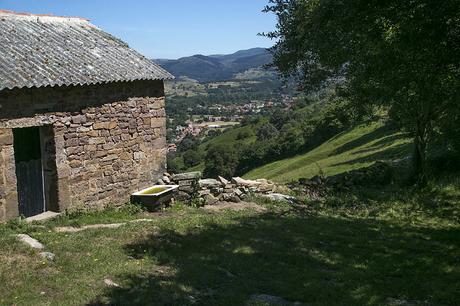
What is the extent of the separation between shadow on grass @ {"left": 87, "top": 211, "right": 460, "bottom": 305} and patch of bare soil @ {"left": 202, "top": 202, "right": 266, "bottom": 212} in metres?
1.21

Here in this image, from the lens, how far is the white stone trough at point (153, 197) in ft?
42.9

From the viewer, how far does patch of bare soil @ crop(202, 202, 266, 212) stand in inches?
547

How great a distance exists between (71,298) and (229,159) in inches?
2734

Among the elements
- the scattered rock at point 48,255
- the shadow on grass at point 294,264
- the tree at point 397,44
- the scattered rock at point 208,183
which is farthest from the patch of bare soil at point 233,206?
the scattered rock at point 48,255

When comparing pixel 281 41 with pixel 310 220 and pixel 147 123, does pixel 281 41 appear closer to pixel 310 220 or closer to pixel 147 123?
pixel 147 123

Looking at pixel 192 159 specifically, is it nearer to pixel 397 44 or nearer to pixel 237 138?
pixel 237 138

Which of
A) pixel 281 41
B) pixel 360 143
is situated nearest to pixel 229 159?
pixel 360 143

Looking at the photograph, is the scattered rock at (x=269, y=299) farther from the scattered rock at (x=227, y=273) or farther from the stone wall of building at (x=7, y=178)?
the stone wall of building at (x=7, y=178)

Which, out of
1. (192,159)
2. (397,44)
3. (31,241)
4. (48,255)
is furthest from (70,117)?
(192,159)

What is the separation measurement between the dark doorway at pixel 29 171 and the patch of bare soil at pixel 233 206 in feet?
15.5

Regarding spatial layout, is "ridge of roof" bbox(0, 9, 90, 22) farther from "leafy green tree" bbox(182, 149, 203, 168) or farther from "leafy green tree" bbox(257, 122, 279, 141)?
"leafy green tree" bbox(257, 122, 279, 141)

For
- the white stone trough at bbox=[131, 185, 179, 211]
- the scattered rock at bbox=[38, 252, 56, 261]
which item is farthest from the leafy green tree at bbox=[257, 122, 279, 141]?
the scattered rock at bbox=[38, 252, 56, 261]

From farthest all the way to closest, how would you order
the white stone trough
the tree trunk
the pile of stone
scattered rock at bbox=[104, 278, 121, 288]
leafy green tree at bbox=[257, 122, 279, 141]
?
leafy green tree at bbox=[257, 122, 279, 141]
the tree trunk
the pile of stone
the white stone trough
scattered rock at bbox=[104, 278, 121, 288]

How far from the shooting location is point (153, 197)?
13.0 metres
